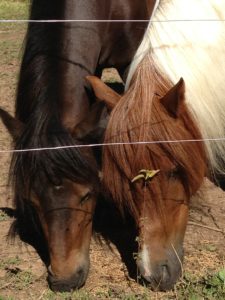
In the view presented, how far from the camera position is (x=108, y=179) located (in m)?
2.95

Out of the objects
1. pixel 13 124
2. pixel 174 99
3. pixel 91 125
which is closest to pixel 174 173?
pixel 174 99

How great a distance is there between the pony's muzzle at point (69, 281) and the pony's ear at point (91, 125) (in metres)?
0.69

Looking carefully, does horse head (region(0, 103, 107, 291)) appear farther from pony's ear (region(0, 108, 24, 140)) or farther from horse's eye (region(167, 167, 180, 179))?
horse's eye (region(167, 167, 180, 179))

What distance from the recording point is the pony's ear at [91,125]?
292cm

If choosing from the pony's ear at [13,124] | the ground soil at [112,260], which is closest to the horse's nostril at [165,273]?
the ground soil at [112,260]

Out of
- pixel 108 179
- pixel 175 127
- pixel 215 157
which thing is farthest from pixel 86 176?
pixel 215 157

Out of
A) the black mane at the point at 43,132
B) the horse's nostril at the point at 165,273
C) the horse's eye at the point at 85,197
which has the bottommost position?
the horse's nostril at the point at 165,273

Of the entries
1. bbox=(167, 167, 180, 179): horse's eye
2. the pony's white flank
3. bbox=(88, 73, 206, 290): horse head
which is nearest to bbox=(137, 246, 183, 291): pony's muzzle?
bbox=(88, 73, 206, 290): horse head

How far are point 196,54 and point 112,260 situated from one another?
4.37 ft

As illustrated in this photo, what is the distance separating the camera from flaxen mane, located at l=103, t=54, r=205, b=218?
2846 mm

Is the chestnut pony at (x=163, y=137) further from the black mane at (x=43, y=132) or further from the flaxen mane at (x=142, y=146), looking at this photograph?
the black mane at (x=43, y=132)

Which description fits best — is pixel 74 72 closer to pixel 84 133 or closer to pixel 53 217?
pixel 84 133

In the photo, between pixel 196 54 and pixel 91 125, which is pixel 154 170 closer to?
pixel 91 125

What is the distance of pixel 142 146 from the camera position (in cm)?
282
